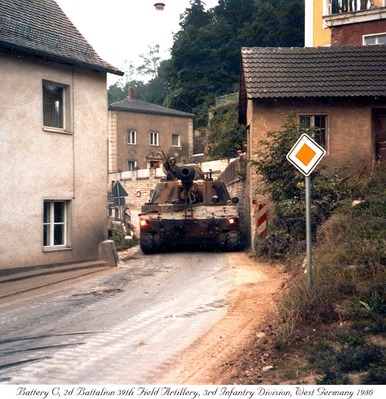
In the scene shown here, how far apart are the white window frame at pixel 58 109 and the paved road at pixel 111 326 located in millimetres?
4143

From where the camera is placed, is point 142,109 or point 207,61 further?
point 207,61

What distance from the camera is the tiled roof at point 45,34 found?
15.1 m

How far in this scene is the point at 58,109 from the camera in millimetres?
16562

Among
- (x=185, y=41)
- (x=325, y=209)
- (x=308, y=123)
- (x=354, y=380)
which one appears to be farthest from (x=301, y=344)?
(x=185, y=41)

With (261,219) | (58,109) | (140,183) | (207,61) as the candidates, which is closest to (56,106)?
(58,109)

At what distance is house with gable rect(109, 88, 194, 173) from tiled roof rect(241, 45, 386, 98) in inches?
1160

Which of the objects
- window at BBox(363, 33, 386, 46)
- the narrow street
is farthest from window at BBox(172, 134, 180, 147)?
the narrow street

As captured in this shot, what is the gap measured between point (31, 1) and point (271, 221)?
8681 mm

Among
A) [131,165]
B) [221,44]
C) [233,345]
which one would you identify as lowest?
[233,345]

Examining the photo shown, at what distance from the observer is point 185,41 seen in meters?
56.6

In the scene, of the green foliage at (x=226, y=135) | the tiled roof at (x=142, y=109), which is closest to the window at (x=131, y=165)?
the tiled roof at (x=142, y=109)

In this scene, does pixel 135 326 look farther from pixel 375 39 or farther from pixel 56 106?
pixel 375 39

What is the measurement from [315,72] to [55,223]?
8823 mm
